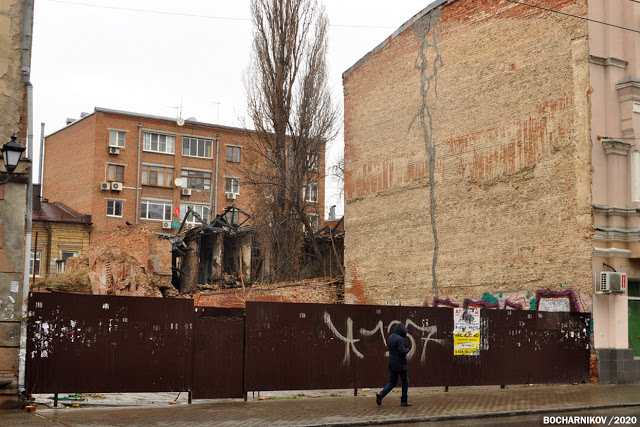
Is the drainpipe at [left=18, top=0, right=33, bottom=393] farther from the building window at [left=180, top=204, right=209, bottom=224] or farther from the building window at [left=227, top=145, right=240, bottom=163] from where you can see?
the building window at [left=227, top=145, right=240, bottom=163]

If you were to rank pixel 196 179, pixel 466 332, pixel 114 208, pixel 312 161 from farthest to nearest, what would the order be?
pixel 196 179 → pixel 114 208 → pixel 312 161 → pixel 466 332

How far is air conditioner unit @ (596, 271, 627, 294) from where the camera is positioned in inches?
727

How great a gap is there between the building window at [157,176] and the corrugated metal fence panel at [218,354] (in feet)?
135

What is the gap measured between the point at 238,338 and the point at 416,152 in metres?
12.3

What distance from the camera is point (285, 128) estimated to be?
32.9 meters

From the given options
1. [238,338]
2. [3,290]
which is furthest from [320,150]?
[3,290]

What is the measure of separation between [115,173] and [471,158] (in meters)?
35.6

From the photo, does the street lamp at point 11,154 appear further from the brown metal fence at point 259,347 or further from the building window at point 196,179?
the building window at point 196,179

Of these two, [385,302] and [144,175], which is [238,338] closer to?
[385,302]

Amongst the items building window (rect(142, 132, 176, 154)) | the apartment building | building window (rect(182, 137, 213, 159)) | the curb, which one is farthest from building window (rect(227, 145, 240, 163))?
the curb

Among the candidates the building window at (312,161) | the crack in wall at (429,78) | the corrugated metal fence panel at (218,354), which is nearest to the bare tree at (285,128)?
the building window at (312,161)

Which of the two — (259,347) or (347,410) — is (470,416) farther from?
(259,347)

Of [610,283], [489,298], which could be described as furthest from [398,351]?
[489,298]

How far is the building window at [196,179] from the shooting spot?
180ft
